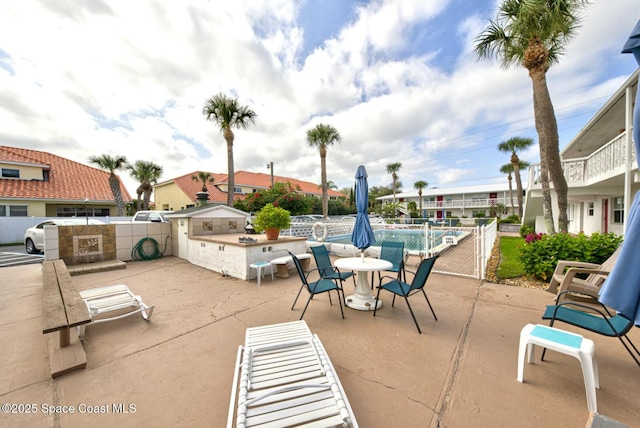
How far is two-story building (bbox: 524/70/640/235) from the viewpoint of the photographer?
269 inches

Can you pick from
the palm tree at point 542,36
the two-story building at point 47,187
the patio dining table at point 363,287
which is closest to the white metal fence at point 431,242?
the palm tree at point 542,36

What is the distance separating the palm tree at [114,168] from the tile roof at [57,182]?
1.64 feet

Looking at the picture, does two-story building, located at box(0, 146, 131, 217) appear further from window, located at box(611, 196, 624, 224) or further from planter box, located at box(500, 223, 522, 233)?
planter box, located at box(500, 223, 522, 233)

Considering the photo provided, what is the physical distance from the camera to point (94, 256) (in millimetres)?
7805

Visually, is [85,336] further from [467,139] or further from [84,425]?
[467,139]

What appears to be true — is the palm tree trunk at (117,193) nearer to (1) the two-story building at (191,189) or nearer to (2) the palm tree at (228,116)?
(1) the two-story building at (191,189)

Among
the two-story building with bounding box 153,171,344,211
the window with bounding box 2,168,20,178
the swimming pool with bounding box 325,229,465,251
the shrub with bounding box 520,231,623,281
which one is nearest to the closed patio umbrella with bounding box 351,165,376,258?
the shrub with bounding box 520,231,623,281

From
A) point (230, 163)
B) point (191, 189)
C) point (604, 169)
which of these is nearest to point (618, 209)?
point (604, 169)

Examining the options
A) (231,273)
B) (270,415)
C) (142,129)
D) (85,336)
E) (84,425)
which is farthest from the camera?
(142,129)

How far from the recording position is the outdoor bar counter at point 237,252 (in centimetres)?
635

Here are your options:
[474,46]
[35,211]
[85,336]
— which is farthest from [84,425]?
[35,211]

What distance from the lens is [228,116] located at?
50.4ft

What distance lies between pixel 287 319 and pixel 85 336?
2.93 m

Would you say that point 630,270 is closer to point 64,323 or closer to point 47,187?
point 64,323
